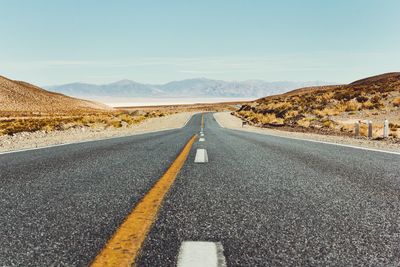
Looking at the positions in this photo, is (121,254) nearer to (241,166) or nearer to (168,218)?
(168,218)

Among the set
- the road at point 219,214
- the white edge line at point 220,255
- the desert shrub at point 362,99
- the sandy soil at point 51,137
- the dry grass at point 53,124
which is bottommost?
the dry grass at point 53,124

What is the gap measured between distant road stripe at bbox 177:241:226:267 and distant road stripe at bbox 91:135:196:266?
275 mm

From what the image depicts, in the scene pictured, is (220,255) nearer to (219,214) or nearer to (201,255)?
(201,255)

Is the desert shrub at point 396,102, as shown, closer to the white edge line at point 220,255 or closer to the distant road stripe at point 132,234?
the distant road stripe at point 132,234

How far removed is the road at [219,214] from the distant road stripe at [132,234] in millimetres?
58

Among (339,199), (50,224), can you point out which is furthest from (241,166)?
(50,224)

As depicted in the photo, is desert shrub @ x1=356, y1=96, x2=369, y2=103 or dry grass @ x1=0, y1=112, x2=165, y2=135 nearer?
dry grass @ x1=0, y1=112, x2=165, y2=135

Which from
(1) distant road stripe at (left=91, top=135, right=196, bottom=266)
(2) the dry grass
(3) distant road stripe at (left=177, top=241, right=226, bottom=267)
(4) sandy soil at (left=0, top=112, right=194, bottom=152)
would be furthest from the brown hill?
(3) distant road stripe at (left=177, top=241, right=226, bottom=267)

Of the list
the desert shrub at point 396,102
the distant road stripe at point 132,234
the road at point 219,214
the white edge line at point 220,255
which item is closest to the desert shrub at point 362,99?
the desert shrub at point 396,102

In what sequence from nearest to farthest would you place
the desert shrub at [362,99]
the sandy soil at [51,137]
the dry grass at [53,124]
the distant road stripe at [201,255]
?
the distant road stripe at [201,255] < the sandy soil at [51,137] < the dry grass at [53,124] < the desert shrub at [362,99]

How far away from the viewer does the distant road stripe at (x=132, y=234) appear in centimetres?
215

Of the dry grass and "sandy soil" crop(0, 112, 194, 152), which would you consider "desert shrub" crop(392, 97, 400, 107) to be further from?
the dry grass

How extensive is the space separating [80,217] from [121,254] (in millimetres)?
984

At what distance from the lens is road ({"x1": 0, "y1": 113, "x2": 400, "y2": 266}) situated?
230 centimetres
